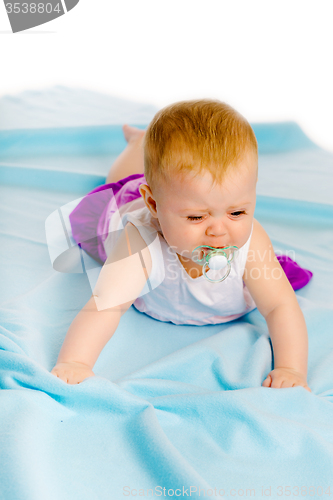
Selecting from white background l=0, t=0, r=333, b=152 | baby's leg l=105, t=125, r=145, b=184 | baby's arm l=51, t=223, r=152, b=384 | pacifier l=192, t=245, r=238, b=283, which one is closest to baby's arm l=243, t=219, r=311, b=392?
pacifier l=192, t=245, r=238, b=283

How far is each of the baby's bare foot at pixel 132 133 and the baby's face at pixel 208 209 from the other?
2.90 feet

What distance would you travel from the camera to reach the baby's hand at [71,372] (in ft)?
2.50

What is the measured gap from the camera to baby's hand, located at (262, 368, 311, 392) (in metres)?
0.80

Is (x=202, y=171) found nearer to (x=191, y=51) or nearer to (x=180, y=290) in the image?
(x=180, y=290)

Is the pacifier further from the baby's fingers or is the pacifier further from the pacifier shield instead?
the baby's fingers

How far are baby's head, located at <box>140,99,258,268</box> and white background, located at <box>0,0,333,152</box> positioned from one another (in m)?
1.33

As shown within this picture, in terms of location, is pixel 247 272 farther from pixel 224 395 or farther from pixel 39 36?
pixel 39 36

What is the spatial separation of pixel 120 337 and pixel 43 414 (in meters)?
0.32

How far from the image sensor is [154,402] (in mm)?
740

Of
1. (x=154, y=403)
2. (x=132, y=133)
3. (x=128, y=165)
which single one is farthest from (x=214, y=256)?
(x=132, y=133)

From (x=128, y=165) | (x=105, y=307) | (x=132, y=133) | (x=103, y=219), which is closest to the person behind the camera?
(x=105, y=307)

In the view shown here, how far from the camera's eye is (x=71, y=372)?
774 mm

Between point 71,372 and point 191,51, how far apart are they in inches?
71.8

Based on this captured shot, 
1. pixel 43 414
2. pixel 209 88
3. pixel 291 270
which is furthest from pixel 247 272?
pixel 209 88
